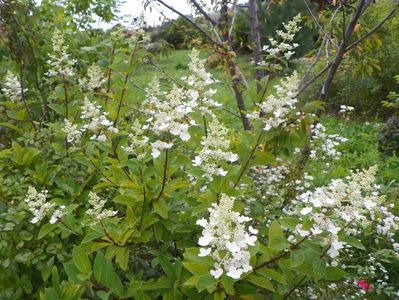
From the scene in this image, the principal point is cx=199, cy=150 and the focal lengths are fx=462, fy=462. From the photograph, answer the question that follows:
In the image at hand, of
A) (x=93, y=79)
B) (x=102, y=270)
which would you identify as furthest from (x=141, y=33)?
(x=102, y=270)

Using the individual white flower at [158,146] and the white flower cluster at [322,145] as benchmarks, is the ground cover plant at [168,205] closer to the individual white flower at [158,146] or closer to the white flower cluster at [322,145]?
the individual white flower at [158,146]

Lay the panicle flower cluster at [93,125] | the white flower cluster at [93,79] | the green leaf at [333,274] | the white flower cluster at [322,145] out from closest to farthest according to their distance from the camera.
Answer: the green leaf at [333,274] < the panicle flower cluster at [93,125] < the white flower cluster at [93,79] < the white flower cluster at [322,145]

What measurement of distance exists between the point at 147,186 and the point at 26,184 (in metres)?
0.61

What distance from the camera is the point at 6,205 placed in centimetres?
193

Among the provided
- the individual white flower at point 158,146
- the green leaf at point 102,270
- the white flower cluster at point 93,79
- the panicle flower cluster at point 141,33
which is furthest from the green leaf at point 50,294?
the panicle flower cluster at point 141,33

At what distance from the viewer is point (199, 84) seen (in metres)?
1.90

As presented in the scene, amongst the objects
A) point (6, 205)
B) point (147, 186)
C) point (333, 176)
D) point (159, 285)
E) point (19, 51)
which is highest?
point (19, 51)

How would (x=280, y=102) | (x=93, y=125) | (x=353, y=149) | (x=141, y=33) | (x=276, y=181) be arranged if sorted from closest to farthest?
(x=280, y=102)
(x=93, y=125)
(x=141, y=33)
(x=276, y=181)
(x=353, y=149)

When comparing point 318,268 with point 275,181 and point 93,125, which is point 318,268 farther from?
point 275,181

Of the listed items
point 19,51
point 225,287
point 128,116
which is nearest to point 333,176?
point 128,116

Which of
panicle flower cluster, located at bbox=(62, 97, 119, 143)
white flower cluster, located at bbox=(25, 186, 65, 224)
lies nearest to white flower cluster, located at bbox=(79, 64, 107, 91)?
panicle flower cluster, located at bbox=(62, 97, 119, 143)

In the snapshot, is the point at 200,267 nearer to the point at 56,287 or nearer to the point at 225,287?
the point at 225,287

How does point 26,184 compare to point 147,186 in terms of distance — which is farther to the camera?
point 26,184

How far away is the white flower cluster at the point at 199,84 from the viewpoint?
6.07ft
